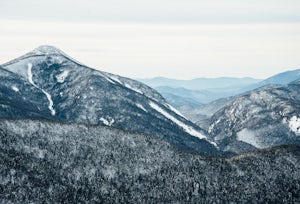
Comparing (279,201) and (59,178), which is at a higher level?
(59,178)

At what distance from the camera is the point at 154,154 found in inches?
4505

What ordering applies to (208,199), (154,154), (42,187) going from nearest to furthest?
1. (42,187)
2. (208,199)
3. (154,154)

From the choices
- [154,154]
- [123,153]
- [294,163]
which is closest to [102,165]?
[123,153]

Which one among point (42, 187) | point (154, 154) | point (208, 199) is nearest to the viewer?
point (42, 187)

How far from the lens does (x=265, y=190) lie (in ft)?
370

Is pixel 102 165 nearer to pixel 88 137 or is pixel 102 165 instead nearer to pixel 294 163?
pixel 88 137

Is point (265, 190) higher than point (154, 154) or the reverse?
the reverse

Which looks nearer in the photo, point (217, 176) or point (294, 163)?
point (217, 176)

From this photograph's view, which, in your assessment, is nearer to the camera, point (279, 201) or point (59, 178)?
point (59, 178)

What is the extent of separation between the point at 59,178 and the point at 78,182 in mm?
4297

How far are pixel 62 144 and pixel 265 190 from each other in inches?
1982

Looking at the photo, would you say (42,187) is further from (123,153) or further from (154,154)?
(154,154)

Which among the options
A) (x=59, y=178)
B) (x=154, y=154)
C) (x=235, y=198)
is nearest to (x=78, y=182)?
(x=59, y=178)

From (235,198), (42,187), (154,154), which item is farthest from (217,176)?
(42,187)
